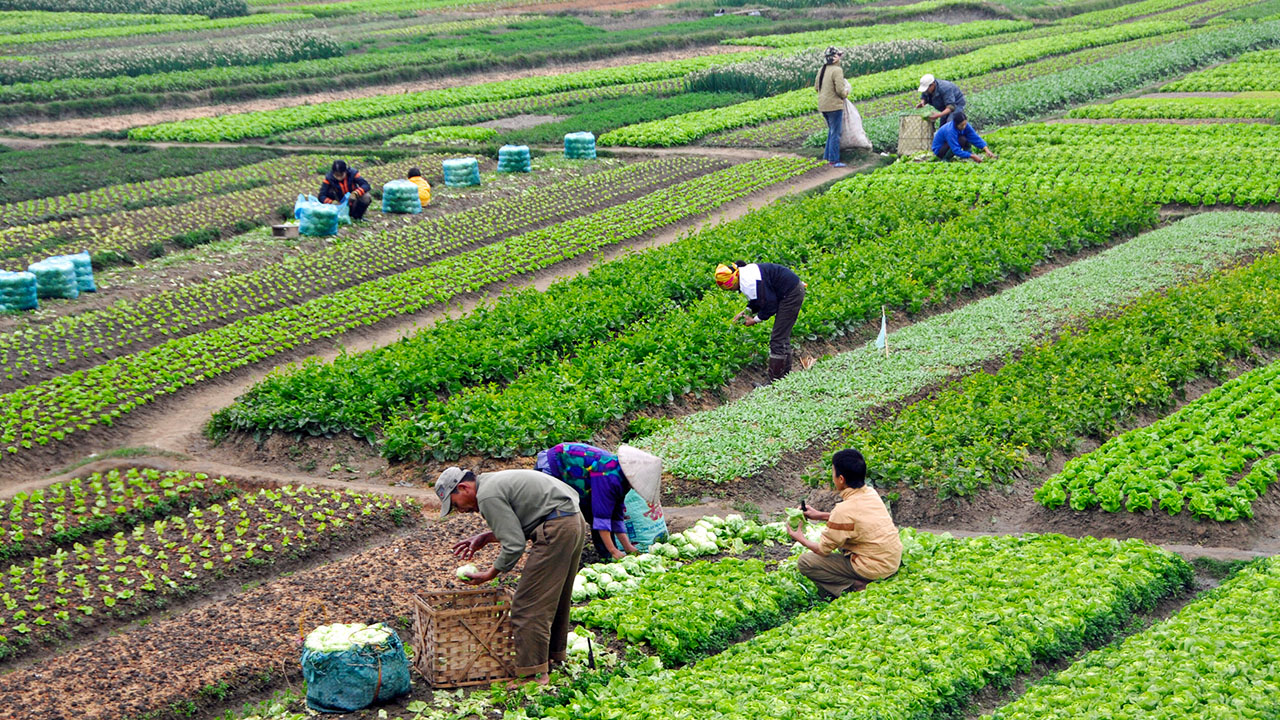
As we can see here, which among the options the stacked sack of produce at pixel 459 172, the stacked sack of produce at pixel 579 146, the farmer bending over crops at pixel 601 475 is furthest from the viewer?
the stacked sack of produce at pixel 579 146

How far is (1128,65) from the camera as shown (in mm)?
40188

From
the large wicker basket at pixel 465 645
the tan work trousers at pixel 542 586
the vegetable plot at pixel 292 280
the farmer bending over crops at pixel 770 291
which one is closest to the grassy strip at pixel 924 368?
the farmer bending over crops at pixel 770 291

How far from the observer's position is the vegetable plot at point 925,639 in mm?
8500

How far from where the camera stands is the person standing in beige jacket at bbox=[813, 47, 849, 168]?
2695cm

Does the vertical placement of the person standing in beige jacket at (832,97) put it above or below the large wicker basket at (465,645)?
above

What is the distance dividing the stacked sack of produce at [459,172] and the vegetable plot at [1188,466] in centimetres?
1698

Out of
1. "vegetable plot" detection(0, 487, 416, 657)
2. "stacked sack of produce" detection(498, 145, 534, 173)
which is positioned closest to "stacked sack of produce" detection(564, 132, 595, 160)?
"stacked sack of produce" detection(498, 145, 534, 173)

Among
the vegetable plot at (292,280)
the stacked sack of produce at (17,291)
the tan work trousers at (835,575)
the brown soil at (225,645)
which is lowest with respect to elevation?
the brown soil at (225,645)

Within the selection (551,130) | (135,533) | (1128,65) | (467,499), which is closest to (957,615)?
(467,499)

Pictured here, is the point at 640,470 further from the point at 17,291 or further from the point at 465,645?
the point at 17,291

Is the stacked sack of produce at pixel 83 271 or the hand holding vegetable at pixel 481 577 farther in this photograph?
the stacked sack of produce at pixel 83 271

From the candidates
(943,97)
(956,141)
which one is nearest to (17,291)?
(943,97)

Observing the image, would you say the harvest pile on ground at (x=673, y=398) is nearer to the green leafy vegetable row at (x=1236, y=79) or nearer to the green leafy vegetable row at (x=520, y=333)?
the green leafy vegetable row at (x=520, y=333)

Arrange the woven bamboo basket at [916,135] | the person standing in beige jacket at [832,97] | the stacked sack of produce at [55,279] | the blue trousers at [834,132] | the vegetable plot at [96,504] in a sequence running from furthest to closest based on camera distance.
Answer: the blue trousers at [834,132] < the woven bamboo basket at [916,135] < the person standing in beige jacket at [832,97] < the stacked sack of produce at [55,279] < the vegetable plot at [96,504]
